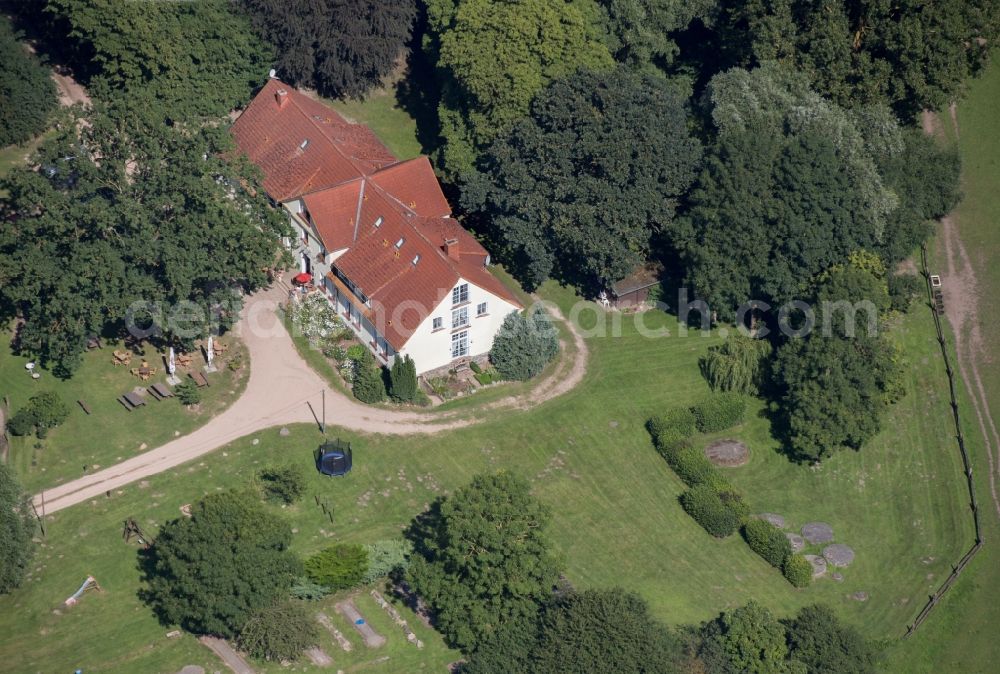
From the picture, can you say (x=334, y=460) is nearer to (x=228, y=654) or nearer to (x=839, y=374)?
(x=228, y=654)

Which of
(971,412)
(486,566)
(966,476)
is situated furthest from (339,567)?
(971,412)

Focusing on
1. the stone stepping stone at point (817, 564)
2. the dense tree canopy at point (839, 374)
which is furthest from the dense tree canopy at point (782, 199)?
the stone stepping stone at point (817, 564)

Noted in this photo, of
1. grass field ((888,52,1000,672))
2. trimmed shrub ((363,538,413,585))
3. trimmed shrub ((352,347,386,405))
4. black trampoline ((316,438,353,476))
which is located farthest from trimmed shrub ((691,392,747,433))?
black trampoline ((316,438,353,476))

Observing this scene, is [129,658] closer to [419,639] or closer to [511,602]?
[419,639]

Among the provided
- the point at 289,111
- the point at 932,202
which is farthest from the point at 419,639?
the point at 932,202

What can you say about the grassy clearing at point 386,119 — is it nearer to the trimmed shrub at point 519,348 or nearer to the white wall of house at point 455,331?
the white wall of house at point 455,331

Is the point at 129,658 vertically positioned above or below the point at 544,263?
below
